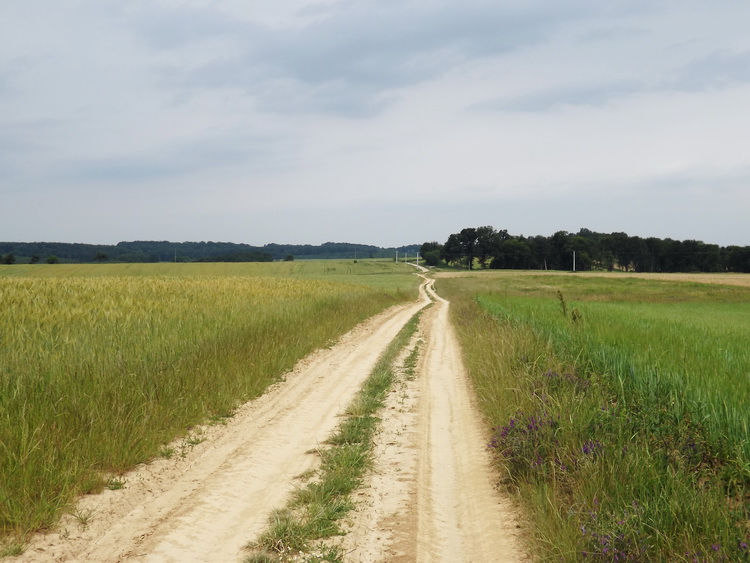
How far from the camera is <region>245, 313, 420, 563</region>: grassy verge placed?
179 inches

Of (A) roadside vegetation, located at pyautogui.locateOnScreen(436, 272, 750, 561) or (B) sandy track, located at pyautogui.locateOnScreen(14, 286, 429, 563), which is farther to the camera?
(B) sandy track, located at pyautogui.locateOnScreen(14, 286, 429, 563)

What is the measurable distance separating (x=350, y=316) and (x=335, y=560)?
19.1 meters

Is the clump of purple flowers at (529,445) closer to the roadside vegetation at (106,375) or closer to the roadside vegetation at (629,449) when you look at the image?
the roadside vegetation at (629,449)

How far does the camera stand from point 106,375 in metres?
8.12

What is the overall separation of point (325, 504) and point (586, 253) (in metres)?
154

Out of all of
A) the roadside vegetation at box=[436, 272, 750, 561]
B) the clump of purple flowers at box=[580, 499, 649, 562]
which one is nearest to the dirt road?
the roadside vegetation at box=[436, 272, 750, 561]

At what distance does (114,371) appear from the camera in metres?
8.41

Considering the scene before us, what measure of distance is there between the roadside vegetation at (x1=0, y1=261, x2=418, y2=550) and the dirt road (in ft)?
1.25

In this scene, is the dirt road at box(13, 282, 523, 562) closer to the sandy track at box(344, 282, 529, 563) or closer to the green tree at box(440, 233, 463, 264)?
the sandy track at box(344, 282, 529, 563)

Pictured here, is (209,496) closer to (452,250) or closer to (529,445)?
(529,445)

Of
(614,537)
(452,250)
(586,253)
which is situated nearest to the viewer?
(614,537)

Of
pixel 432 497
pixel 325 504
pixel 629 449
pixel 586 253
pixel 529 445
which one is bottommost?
pixel 432 497

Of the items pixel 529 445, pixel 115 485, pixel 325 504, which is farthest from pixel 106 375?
pixel 529 445

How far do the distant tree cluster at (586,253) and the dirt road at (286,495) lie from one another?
139246 millimetres
